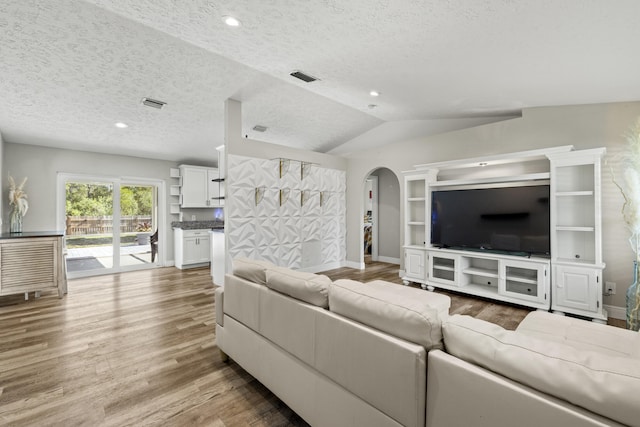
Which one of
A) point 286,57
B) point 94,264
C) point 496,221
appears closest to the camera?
point 286,57

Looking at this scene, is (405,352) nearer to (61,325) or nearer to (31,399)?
(31,399)

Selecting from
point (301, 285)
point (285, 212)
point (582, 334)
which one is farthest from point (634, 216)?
point (285, 212)

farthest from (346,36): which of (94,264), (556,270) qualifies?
(94,264)

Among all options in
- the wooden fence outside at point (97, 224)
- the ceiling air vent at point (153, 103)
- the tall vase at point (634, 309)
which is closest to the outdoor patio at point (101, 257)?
the wooden fence outside at point (97, 224)

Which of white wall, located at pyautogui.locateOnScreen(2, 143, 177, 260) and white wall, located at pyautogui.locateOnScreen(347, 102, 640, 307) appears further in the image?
white wall, located at pyautogui.locateOnScreen(2, 143, 177, 260)

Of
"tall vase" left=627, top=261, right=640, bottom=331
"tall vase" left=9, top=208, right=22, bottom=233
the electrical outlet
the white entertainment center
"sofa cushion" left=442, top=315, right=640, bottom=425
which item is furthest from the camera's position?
"tall vase" left=9, top=208, right=22, bottom=233

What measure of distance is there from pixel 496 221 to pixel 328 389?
3686mm

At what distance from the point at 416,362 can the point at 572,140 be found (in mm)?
4106

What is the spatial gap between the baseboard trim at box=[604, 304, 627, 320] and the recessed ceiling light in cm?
511

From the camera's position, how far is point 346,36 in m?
2.55

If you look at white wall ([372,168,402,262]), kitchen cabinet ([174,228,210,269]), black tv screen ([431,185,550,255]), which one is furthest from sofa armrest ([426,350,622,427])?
kitchen cabinet ([174,228,210,269])

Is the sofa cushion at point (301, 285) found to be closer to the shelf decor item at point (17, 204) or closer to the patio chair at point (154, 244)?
the shelf decor item at point (17, 204)

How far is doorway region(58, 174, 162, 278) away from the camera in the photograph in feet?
18.0

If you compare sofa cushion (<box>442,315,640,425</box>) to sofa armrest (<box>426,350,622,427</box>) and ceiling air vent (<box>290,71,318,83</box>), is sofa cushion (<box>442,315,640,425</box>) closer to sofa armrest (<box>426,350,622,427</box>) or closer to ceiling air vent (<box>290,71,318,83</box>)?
sofa armrest (<box>426,350,622,427</box>)
